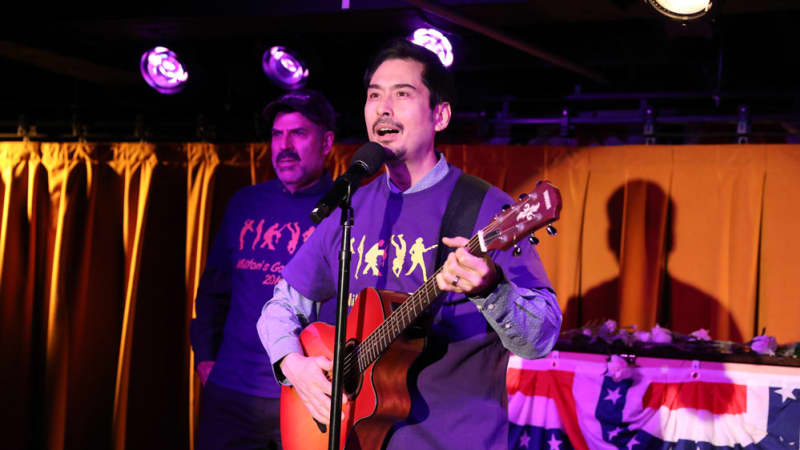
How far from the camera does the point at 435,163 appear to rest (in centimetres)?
214

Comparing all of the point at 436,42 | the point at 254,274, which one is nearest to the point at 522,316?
the point at 254,274

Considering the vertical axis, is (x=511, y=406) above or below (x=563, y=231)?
below

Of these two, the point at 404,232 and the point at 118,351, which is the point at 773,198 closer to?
the point at 404,232

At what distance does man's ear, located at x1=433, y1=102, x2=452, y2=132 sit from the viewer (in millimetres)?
2150

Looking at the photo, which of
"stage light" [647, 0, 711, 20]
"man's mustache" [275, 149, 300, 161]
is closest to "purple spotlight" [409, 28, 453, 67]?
"man's mustache" [275, 149, 300, 161]

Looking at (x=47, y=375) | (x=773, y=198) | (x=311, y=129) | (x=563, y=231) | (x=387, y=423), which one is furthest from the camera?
(x=47, y=375)

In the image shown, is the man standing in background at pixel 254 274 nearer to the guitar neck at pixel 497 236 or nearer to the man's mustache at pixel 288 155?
the man's mustache at pixel 288 155

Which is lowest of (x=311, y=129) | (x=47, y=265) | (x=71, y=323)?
(x=71, y=323)

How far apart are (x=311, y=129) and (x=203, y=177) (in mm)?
2071

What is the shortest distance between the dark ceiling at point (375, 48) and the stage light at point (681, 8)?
3.26 feet

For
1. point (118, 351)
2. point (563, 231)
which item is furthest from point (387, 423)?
point (118, 351)

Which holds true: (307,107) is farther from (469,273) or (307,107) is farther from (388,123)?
(469,273)

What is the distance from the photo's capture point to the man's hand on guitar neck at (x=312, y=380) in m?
2.08

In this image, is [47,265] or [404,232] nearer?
[404,232]
